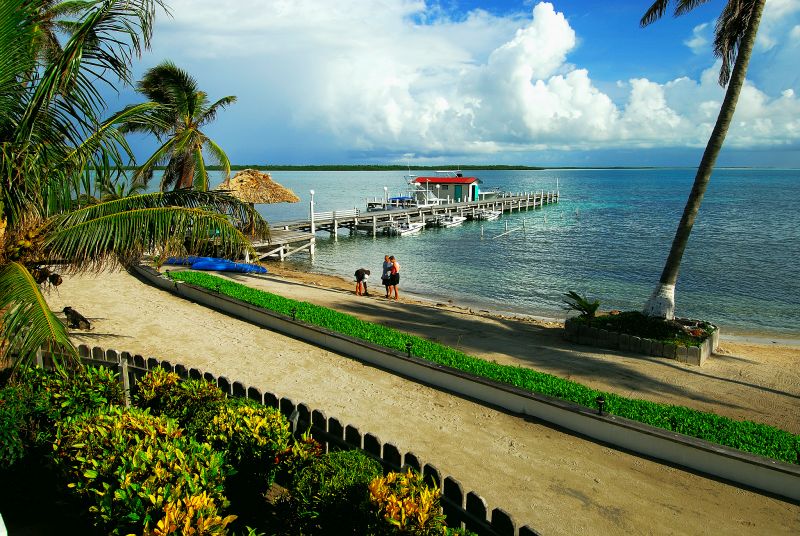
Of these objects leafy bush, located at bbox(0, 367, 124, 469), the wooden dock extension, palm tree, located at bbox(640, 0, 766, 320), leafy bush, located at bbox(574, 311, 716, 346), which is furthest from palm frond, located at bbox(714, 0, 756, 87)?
the wooden dock extension

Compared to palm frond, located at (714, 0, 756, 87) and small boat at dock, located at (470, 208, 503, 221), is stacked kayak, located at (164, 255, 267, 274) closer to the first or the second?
palm frond, located at (714, 0, 756, 87)

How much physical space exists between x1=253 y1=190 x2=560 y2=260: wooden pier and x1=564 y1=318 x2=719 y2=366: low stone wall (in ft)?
60.9

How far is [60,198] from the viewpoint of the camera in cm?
794

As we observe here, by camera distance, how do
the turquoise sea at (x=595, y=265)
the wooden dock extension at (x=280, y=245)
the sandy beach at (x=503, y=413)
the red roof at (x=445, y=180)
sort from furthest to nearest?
the red roof at (x=445, y=180), the wooden dock extension at (x=280, y=245), the turquoise sea at (x=595, y=265), the sandy beach at (x=503, y=413)

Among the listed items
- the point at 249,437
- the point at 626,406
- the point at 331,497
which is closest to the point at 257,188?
the point at 626,406

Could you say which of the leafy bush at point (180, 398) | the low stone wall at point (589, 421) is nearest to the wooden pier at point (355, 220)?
the low stone wall at point (589, 421)

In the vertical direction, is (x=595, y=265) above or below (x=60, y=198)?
below

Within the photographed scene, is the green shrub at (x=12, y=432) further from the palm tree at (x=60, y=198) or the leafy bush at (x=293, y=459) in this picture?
the leafy bush at (x=293, y=459)

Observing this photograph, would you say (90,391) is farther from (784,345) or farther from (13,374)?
(784,345)

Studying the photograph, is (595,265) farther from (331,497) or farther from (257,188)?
(331,497)

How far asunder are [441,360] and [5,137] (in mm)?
7731

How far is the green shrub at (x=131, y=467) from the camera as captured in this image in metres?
4.40

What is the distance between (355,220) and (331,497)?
5037 centimetres

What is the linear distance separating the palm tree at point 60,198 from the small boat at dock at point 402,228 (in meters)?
46.3
